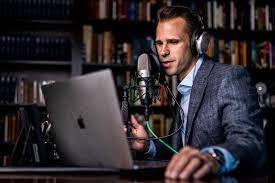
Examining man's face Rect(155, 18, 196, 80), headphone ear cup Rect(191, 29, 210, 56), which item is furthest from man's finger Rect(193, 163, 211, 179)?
man's face Rect(155, 18, 196, 80)

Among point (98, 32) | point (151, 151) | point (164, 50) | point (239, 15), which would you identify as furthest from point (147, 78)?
point (239, 15)

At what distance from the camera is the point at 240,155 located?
1055 millimetres

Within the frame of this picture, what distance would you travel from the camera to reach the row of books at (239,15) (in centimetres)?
347

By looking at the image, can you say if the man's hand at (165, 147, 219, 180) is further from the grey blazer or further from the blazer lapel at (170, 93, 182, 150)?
the blazer lapel at (170, 93, 182, 150)

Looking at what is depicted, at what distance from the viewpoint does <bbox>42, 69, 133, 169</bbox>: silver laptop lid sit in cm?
95

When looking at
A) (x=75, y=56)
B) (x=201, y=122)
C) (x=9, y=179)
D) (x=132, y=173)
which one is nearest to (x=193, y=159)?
(x=132, y=173)

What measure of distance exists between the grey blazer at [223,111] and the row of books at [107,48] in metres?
1.58

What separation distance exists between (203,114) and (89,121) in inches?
25.0

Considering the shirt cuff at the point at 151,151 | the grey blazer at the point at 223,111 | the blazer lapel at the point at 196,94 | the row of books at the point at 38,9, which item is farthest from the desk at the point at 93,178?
the row of books at the point at 38,9

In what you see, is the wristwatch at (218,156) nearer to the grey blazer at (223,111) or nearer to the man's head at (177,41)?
the grey blazer at (223,111)

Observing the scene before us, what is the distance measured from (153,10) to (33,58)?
0.93 m

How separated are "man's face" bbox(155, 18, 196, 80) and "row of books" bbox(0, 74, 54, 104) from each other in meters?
1.55

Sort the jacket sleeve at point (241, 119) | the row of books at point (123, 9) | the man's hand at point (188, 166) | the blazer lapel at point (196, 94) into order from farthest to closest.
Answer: the row of books at point (123, 9) → the blazer lapel at point (196, 94) → the jacket sleeve at point (241, 119) → the man's hand at point (188, 166)

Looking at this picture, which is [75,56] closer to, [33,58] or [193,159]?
[33,58]
